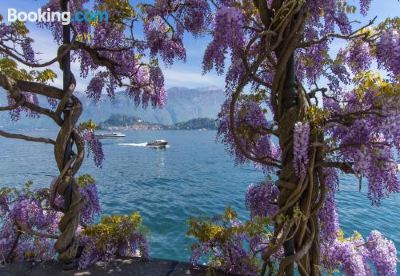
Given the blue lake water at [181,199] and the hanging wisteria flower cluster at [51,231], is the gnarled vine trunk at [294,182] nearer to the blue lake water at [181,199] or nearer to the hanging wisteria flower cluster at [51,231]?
the blue lake water at [181,199]

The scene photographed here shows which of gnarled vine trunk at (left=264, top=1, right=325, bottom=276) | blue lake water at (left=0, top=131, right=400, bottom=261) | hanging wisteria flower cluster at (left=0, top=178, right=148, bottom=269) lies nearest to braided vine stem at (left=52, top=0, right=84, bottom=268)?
hanging wisteria flower cluster at (left=0, top=178, right=148, bottom=269)

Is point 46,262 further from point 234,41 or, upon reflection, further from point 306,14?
point 306,14

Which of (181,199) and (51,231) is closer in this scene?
(51,231)

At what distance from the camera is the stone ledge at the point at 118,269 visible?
4.05 m

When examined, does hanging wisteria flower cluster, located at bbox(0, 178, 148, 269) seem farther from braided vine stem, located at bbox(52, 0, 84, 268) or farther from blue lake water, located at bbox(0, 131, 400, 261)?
blue lake water, located at bbox(0, 131, 400, 261)

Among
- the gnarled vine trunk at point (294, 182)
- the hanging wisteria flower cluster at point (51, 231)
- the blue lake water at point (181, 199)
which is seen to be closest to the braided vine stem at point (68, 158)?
the hanging wisteria flower cluster at point (51, 231)

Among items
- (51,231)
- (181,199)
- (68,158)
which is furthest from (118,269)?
(181,199)

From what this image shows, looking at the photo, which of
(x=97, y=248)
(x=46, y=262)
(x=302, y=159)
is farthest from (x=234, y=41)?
(x=46, y=262)

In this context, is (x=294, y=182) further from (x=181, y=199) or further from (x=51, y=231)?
(x=181, y=199)

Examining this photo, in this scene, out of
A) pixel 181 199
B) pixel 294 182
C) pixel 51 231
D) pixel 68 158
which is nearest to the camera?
pixel 294 182

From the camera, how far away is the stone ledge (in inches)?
159

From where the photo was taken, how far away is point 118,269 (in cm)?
414

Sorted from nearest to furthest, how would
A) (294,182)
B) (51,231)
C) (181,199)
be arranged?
(294,182) → (51,231) → (181,199)

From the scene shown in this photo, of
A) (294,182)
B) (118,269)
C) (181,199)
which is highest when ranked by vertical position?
(294,182)
